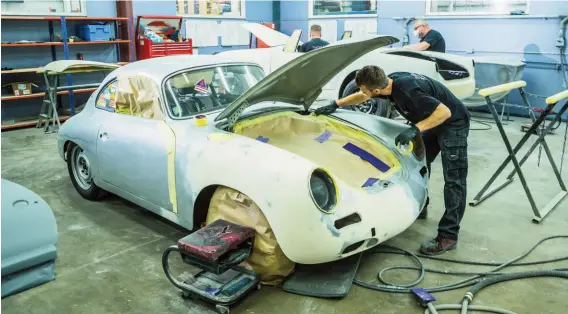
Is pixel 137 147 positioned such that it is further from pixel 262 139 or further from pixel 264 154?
pixel 264 154

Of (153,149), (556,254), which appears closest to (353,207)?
(153,149)

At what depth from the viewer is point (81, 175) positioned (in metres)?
4.60

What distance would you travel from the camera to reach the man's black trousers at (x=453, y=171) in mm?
3451

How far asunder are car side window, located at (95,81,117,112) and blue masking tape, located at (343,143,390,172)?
209 centimetres

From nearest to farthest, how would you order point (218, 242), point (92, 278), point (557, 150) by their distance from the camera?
point (218, 242) < point (92, 278) < point (557, 150)

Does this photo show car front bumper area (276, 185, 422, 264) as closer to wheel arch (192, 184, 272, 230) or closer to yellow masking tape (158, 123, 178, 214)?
wheel arch (192, 184, 272, 230)

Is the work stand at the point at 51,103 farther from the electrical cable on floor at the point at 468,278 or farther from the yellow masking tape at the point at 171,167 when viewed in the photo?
the electrical cable on floor at the point at 468,278

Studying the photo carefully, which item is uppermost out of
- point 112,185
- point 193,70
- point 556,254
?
point 193,70

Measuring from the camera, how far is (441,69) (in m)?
6.90

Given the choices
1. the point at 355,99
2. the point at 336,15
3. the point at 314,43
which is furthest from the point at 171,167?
the point at 336,15

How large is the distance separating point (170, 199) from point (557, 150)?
5581 millimetres

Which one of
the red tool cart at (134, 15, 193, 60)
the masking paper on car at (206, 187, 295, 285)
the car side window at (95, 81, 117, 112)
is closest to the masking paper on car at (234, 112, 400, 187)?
the masking paper on car at (206, 187, 295, 285)

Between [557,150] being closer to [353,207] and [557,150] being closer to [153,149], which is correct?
[353,207]

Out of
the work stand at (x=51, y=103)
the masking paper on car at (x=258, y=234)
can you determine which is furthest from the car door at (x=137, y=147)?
the work stand at (x=51, y=103)
